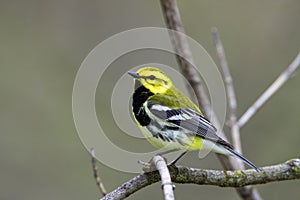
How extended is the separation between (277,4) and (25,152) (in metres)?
2.86

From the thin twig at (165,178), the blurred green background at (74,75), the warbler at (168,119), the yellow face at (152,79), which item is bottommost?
the thin twig at (165,178)

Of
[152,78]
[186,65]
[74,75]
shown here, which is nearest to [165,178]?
[152,78]

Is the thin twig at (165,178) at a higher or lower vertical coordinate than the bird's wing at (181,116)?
lower

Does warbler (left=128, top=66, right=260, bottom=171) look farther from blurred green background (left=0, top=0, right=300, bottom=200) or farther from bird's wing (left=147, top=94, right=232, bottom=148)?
blurred green background (left=0, top=0, right=300, bottom=200)

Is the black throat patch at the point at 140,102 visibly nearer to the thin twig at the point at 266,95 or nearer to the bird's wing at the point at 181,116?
the bird's wing at the point at 181,116

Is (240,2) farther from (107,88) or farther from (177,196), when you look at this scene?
(177,196)

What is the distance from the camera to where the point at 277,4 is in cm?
534

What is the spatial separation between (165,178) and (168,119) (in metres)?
0.66

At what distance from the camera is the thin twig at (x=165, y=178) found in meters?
1.53

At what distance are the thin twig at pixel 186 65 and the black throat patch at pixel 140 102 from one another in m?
0.54

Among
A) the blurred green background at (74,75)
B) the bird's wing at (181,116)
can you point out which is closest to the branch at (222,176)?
the bird's wing at (181,116)

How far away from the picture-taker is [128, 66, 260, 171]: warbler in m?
2.28

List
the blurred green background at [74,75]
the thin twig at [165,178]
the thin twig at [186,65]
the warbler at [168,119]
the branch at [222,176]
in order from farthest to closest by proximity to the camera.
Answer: the blurred green background at [74,75] < the thin twig at [186,65] < the warbler at [168,119] < the branch at [222,176] < the thin twig at [165,178]

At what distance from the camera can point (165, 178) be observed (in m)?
1.70
